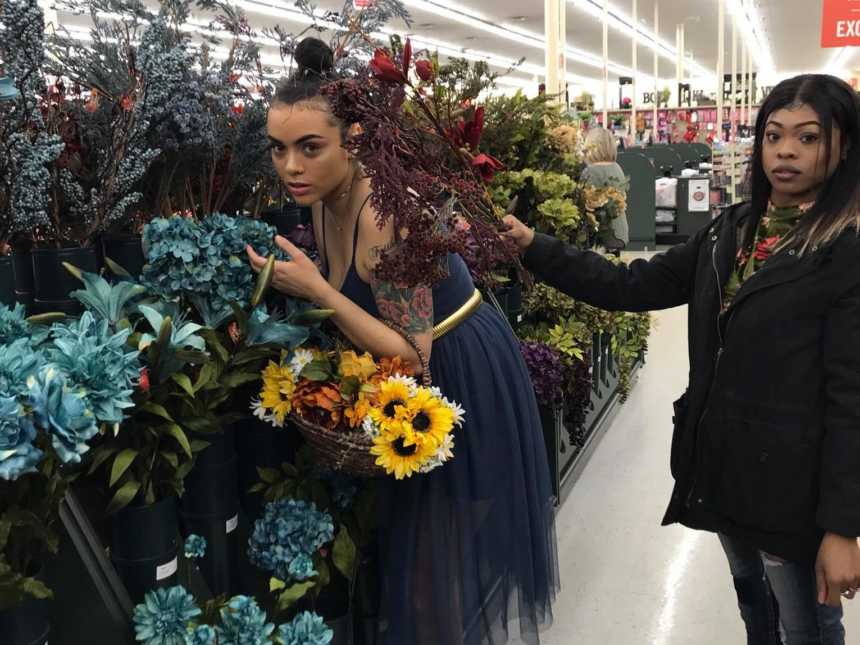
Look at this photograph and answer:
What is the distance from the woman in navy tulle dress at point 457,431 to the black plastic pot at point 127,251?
0.25 meters

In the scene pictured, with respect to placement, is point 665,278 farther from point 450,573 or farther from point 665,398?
point 665,398

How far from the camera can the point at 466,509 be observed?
179cm

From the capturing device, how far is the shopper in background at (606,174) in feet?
14.4

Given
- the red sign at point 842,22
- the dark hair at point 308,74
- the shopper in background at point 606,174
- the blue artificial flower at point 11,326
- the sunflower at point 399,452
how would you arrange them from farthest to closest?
the red sign at point 842,22, the shopper in background at point 606,174, the dark hair at point 308,74, the sunflower at point 399,452, the blue artificial flower at point 11,326

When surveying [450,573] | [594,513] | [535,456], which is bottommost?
[594,513]

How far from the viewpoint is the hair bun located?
1.57m

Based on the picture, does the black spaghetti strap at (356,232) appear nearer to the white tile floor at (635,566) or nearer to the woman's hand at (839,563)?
the woman's hand at (839,563)

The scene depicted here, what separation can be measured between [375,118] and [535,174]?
209 centimetres

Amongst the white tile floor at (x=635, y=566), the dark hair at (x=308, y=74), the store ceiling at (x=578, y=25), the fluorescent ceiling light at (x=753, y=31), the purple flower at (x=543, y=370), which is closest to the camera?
the dark hair at (x=308, y=74)

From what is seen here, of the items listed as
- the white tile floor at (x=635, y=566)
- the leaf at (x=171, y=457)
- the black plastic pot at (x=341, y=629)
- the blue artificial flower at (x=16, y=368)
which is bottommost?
the white tile floor at (x=635, y=566)

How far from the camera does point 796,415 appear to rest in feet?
5.18

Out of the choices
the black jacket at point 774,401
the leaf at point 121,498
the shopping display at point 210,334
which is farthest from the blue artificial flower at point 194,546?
the black jacket at point 774,401

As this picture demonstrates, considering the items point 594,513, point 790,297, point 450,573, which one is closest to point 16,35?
point 450,573

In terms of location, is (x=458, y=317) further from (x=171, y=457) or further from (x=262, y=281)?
(x=171, y=457)
